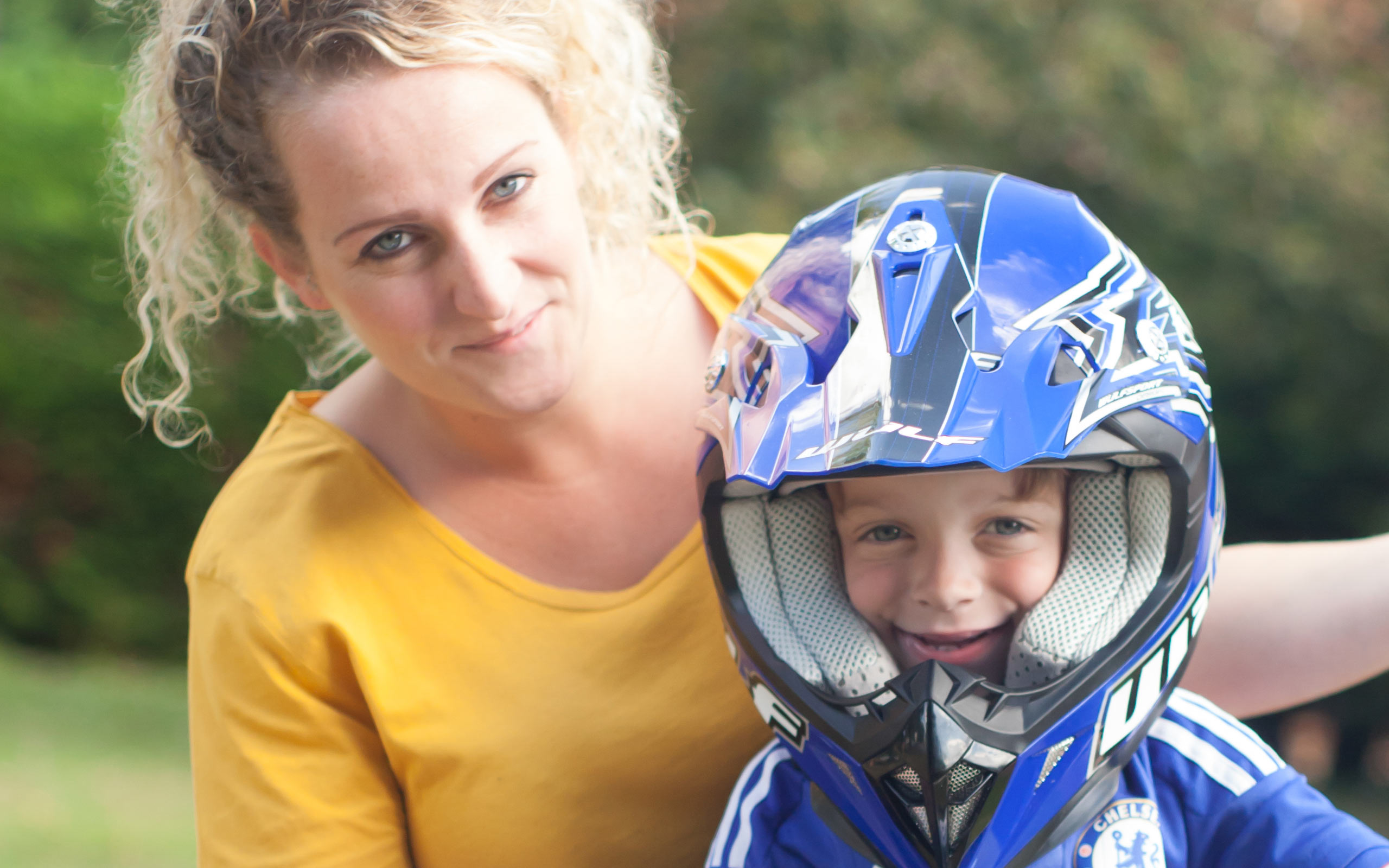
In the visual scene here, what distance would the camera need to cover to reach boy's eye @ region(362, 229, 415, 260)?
1.62 meters

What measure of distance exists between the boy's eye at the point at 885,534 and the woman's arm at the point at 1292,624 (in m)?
0.45

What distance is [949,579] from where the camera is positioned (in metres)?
1.44

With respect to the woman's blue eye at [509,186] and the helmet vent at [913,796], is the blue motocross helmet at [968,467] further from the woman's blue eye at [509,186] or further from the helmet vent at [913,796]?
the woman's blue eye at [509,186]

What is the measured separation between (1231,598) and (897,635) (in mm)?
A: 502

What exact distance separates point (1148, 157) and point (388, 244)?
12.6 feet

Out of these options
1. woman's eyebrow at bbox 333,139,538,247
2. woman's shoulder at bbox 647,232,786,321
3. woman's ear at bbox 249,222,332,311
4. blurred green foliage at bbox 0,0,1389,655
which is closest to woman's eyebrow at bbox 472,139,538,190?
woman's eyebrow at bbox 333,139,538,247

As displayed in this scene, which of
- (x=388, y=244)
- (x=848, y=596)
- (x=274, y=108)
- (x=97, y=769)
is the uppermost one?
(x=274, y=108)

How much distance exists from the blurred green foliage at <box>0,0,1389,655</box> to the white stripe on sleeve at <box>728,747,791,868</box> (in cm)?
282

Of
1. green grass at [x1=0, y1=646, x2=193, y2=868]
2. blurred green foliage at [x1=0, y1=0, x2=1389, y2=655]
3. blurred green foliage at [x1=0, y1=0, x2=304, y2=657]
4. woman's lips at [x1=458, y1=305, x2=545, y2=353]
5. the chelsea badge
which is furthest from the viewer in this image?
blurred green foliage at [x1=0, y1=0, x2=304, y2=657]

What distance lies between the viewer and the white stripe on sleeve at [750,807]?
156 centimetres

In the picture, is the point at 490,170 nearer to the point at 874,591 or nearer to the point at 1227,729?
the point at 874,591

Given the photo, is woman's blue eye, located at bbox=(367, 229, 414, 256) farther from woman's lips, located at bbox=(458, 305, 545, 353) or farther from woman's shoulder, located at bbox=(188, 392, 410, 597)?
woman's shoulder, located at bbox=(188, 392, 410, 597)

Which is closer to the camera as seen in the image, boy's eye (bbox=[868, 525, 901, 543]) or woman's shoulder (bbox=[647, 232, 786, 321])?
boy's eye (bbox=[868, 525, 901, 543])

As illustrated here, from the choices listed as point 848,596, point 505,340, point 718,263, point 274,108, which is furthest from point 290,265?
point 848,596
